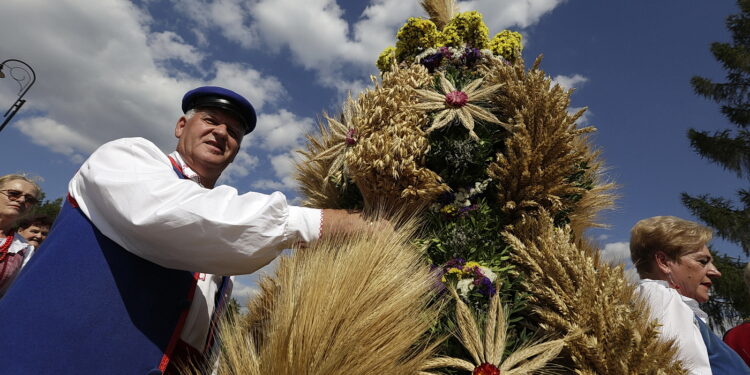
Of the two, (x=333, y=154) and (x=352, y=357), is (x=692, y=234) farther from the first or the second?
(x=352, y=357)

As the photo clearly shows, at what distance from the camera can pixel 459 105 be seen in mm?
1597

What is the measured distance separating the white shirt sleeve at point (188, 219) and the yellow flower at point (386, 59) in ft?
4.15

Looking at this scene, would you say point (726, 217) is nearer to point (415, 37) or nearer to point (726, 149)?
point (726, 149)

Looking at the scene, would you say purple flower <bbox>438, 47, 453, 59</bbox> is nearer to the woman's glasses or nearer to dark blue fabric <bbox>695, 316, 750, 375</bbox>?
dark blue fabric <bbox>695, 316, 750, 375</bbox>

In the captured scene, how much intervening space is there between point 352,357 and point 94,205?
37.2 inches

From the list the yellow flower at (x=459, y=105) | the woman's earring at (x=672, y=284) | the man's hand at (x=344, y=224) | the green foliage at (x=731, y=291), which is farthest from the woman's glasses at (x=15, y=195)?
the green foliage at (x=731, y=291)

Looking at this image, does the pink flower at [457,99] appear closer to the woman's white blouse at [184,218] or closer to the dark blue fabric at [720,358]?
the woman's white blouse at [184,218]

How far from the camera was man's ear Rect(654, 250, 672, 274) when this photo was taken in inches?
98.4

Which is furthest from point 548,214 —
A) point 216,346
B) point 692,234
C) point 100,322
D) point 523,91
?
point 692,234

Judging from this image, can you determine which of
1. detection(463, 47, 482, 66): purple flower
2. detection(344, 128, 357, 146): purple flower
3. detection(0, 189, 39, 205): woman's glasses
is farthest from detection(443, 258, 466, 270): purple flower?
detection(0, 189, 39, 205): woman's glasses

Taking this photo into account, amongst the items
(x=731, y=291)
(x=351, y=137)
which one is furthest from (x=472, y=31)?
(x=731, y=291)

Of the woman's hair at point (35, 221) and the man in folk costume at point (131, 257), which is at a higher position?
the woman's hair at point (35, 221)

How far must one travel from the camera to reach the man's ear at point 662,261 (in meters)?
2.50

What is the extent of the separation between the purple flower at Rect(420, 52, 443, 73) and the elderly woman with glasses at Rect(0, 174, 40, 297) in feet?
12.6
